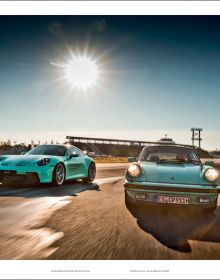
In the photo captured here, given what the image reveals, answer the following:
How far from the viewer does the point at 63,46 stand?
5.05 m

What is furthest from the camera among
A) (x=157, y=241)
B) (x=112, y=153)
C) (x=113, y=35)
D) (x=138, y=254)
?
(x=112, y=153)

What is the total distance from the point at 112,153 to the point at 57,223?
90487 millimetres

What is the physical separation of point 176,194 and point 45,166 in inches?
173

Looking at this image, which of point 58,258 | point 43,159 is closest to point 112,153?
point 43,159

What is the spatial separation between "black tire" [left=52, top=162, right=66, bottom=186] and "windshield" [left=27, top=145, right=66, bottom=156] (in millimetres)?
586

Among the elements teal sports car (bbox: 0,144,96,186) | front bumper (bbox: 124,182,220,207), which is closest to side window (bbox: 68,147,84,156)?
teal sports car (bbox: 0,144,96,186)

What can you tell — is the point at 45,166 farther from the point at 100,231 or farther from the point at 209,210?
the point at 100,231

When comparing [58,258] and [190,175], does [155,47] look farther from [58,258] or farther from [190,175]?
[58,258]

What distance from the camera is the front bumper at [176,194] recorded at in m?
5.54

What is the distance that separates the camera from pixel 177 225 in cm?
496

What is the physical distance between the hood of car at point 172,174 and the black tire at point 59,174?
3722 mm

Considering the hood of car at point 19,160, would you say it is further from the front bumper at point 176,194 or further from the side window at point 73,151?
the front bumper at point 176,194

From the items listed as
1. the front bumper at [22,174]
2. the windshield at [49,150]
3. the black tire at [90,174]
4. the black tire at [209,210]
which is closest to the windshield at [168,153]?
the black tire at [209,210]

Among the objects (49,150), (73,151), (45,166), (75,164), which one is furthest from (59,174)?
(73,151)
